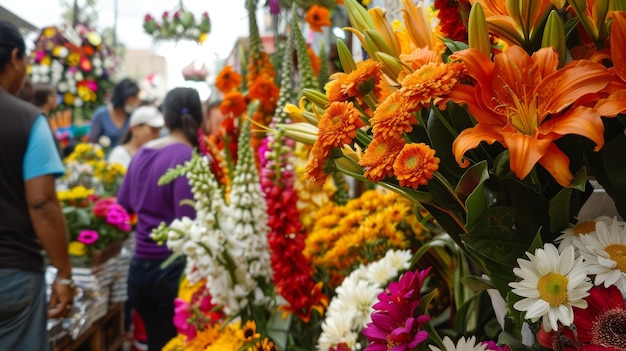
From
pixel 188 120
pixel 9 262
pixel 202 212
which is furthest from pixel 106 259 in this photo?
pixel 202 212

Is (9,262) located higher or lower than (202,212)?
lower

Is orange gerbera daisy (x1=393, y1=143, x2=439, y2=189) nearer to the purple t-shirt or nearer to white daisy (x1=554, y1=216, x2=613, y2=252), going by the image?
white daisy (x1=554, y1=216, x2=613, y2=252)

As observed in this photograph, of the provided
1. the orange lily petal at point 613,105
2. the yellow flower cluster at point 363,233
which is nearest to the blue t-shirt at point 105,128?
the yellow flower cluster at point 363,233

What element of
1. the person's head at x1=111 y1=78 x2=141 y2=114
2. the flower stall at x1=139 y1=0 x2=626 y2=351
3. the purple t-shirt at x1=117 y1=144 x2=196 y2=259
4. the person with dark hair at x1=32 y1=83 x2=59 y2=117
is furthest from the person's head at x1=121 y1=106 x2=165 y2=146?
the flower stall at x1=139 y1=0 x2=626 y2=351

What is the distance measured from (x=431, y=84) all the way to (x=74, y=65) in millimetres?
4103

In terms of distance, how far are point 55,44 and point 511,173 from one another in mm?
4181

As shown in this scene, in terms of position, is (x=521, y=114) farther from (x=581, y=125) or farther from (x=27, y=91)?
(x=27, y=91)

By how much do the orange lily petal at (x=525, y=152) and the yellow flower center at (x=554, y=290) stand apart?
0.11 m

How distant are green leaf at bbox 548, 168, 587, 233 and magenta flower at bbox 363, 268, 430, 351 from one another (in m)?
0.17

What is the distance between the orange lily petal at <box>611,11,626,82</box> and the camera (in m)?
0.50

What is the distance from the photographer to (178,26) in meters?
3.72

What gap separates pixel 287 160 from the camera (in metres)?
1.29

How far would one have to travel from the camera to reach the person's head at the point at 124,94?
420 cm

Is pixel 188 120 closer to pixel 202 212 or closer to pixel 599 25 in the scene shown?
pixel 202 212
